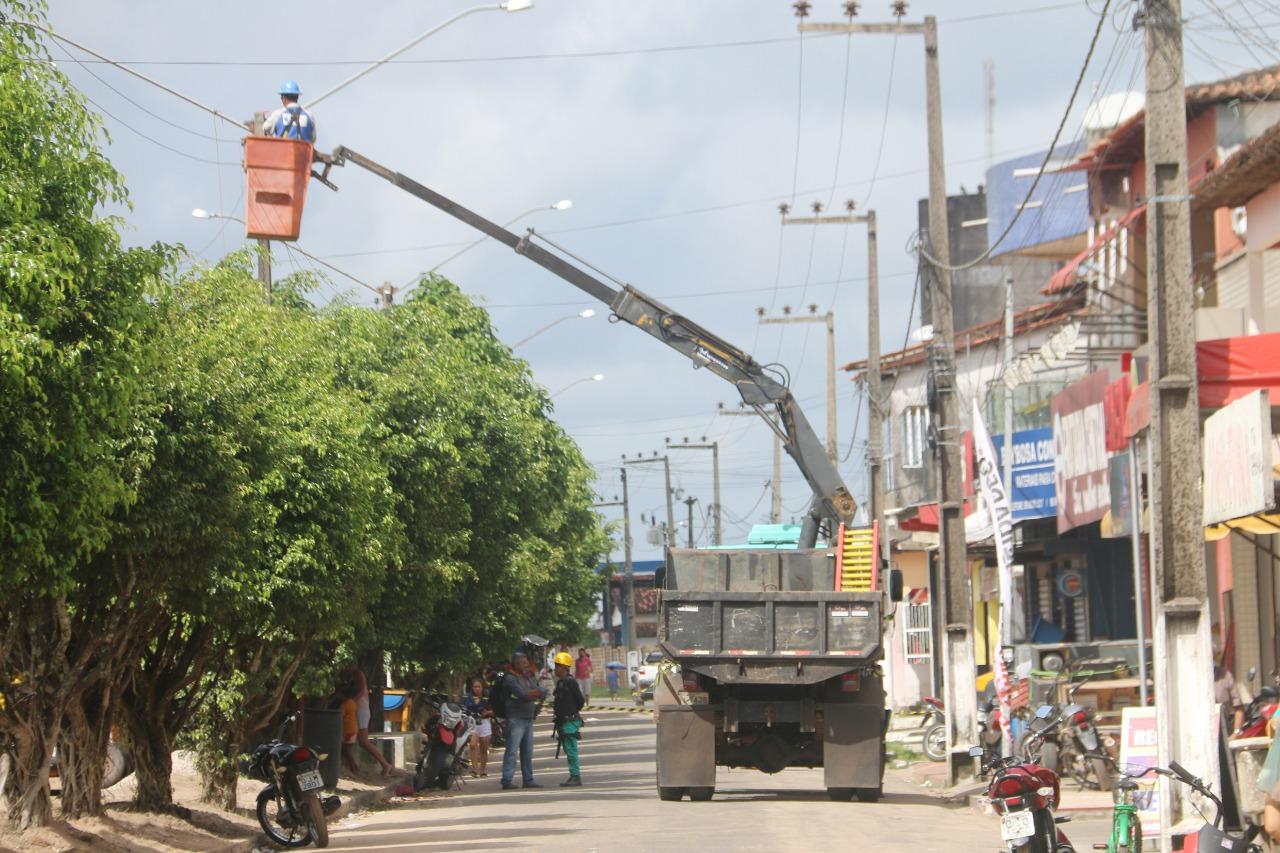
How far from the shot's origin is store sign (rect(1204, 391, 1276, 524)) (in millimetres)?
14922

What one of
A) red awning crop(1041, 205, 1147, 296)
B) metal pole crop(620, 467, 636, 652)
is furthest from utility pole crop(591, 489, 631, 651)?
red awning crop(1041, 205, 1147, 296)

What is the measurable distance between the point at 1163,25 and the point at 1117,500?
461 inches

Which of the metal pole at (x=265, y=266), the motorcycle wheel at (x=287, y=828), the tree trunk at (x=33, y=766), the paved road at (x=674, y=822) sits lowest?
the paved road at (x=674, y=822)

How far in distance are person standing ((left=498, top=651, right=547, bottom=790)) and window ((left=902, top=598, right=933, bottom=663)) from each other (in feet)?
79.5

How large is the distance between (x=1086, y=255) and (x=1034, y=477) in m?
4.98

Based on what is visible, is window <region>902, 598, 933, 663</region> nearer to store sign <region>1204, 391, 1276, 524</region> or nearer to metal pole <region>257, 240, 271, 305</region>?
metal pole <region>257, 240, 271, 305</region>

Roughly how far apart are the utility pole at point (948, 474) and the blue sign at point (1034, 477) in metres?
9.20

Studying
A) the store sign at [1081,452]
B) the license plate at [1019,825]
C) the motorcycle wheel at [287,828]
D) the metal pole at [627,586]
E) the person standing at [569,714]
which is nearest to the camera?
the license plate at [1019,825]

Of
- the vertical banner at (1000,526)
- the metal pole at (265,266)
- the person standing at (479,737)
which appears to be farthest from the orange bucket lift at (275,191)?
the person standing at (479,737)

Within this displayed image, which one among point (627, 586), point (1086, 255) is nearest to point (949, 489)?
point (1086, 255)

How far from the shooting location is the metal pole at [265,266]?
21609 mm

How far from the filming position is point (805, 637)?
2052 cm

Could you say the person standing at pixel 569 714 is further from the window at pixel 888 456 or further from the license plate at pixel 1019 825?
the window at pixel 888 456

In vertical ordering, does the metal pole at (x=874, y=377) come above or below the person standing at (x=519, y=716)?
above
